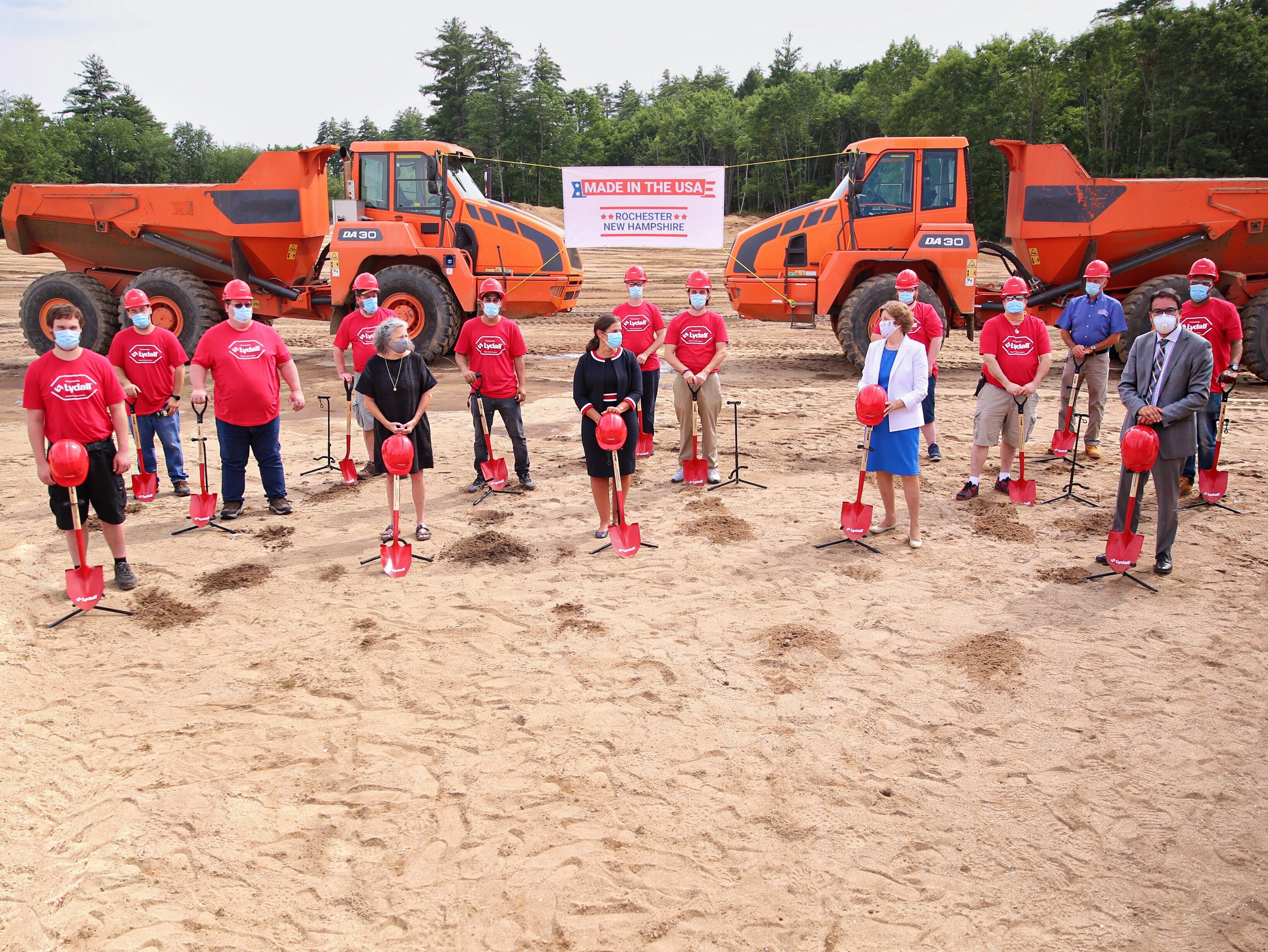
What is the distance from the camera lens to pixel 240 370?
7648 millimetres

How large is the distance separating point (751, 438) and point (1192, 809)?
23.3 ft

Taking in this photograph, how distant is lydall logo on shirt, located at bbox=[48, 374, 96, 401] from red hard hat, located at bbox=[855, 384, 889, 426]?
5.21 metres

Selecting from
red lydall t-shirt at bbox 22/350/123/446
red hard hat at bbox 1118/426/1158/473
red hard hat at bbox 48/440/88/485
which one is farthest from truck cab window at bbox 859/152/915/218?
red hard hat at bbox 48/440/88/485

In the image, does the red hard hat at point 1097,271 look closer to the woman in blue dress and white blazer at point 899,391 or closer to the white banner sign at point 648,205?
the woman in blue dress and white blazer at point 899,391

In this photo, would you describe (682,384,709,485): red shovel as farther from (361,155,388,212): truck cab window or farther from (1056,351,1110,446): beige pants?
(361,155,388,212): truck cab window

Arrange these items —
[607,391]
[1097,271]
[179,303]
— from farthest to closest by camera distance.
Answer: [179,303], [1097,271], [607,391]

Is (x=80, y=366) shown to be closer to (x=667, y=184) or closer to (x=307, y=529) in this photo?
(x=307, y=529)

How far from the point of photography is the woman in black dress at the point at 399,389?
7.03 m

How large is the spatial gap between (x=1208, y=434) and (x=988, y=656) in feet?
13.4

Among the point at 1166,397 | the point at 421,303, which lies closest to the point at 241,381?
the point at 421,303

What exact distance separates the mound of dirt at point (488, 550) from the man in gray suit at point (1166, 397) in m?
4.41

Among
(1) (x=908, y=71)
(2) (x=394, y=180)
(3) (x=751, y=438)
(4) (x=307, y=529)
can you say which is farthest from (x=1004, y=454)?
(1) (x=908, y=71)

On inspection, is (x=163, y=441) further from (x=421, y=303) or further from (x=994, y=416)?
(x=994, y=416)

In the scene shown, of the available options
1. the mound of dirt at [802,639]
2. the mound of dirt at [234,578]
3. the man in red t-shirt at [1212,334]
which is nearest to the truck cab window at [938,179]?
the man in red t-shirt at [1212,334]
